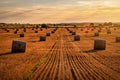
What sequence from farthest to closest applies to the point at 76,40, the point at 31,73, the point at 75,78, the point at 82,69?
the point at 76,40
the point at 82,69
the point at 31,73
the point at 75,78

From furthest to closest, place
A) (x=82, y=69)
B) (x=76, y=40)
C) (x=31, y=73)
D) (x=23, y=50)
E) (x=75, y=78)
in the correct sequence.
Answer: (x=76, y=40) < (x=23, y=50) < (x=82, y=69) < (x=31, y=73) < (x=75, y=78)

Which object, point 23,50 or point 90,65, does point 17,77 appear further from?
point 23,50

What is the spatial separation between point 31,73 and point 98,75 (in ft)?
11.0

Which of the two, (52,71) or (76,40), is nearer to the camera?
(52,71)

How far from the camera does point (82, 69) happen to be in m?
13.0

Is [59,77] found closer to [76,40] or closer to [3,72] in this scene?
[3,72]

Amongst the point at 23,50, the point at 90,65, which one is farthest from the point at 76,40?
the point at 90,65

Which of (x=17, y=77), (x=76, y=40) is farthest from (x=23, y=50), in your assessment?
(x=76, y=40)

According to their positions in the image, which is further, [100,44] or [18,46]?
Result: [100,44]

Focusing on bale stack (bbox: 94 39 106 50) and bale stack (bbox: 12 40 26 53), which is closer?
bale stack (bbox: 12 40 26 53)

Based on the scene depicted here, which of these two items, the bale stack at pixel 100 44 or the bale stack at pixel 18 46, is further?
the bale stack at pixel 100 44

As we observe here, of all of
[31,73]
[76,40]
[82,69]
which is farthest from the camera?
[76,40]

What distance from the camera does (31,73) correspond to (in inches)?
475

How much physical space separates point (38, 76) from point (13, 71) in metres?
1.97
